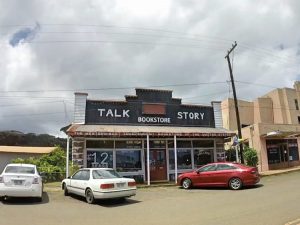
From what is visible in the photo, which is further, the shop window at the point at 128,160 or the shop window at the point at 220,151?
the shop window at the point at 220,151

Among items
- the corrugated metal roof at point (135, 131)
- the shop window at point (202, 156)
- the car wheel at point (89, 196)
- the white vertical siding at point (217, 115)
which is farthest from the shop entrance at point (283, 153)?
the car wheel at point (89, 196)

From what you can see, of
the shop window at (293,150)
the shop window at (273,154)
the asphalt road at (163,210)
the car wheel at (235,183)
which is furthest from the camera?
the shop window at (293,150)

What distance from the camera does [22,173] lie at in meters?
14.6

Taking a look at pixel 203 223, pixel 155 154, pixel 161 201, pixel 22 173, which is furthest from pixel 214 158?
pixel 203 223

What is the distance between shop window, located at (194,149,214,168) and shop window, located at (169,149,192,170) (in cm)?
51

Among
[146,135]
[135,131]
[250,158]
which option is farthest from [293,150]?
[135,131]

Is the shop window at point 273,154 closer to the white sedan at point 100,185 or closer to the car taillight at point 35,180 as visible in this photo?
the white sedan at point 100,185

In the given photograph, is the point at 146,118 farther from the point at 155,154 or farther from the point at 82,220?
the point at 82,220

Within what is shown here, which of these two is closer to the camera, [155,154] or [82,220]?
[82,220]

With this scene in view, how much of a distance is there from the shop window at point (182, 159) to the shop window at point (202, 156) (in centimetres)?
51

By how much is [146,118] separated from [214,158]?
5613 mm

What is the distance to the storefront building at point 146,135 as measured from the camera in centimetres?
2267

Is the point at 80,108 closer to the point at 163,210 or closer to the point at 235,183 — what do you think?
the point at 235,183

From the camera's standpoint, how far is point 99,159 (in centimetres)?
2300
